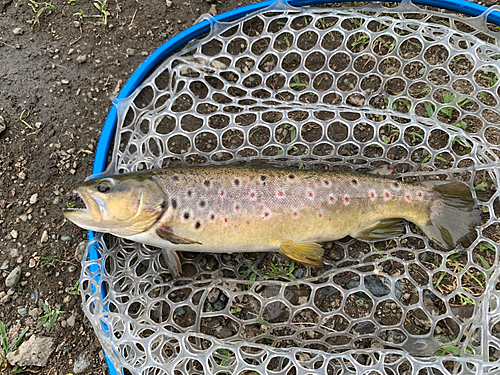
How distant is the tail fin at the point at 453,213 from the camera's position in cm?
233

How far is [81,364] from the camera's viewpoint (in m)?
2.37

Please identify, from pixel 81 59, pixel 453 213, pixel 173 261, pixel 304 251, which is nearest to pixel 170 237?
pixel 173 261

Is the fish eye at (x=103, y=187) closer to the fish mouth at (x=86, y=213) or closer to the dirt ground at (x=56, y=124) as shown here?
the fish mouth at (x=86, y=213)

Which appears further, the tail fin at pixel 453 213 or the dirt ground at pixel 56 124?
the dirt ground at pixel 56 124

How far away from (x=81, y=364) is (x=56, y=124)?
1.73 metres

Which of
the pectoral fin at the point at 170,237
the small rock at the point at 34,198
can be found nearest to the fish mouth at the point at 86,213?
the pectoral fin at the point at 170,237

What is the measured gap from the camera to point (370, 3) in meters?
2.68

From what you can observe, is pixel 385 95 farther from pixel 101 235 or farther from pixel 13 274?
pixel 13 274

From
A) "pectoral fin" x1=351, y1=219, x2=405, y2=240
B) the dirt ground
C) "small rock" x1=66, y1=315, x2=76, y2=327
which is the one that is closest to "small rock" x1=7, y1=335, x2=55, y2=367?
the dirt ground

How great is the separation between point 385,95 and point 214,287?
1.87m

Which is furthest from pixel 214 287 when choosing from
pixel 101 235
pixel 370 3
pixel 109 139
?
pixel 370 3

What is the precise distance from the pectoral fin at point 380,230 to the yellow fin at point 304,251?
0.28 meters

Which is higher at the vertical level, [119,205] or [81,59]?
[81,59]

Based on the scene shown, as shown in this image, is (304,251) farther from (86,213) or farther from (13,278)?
(13,278)
